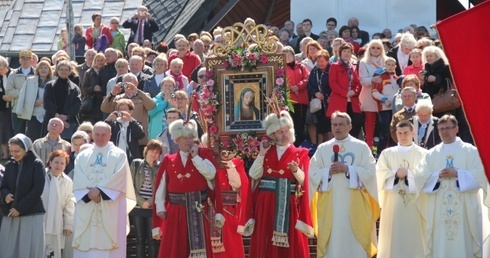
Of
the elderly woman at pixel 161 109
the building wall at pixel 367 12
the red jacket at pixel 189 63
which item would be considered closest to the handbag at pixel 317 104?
the elderly woman at pixel 161 109

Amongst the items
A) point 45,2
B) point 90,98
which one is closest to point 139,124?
point 90,98

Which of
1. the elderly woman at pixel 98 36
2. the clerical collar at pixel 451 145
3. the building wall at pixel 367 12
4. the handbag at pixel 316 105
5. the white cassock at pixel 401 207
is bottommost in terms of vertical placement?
the white cassock at pixel 401 207

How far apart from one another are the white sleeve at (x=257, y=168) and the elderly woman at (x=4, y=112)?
24.7 ft

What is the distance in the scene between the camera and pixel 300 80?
17.1 metres

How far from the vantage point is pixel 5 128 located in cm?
1941

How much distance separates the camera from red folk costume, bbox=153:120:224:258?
487 inches

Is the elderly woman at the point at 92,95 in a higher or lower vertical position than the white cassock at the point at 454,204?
higher

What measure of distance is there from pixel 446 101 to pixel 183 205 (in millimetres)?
4970

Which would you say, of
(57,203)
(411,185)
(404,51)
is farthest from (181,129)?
(404,51)

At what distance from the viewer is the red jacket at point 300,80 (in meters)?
17.0

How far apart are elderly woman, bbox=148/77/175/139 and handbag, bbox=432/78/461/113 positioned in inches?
147

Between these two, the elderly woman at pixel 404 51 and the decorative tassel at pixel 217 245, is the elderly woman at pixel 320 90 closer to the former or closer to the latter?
the elderly woman at pixel 404 51

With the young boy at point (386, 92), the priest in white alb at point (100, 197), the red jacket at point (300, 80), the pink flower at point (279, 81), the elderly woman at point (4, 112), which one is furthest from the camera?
the elderly woman at point (4, 112)

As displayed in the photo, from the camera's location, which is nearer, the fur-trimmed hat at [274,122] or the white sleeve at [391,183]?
the fur-trimmed hat at [274,122]
